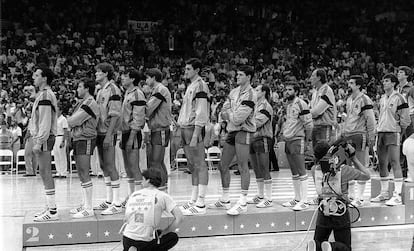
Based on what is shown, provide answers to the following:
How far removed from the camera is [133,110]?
7.74 m

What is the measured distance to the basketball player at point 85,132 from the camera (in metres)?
7.35

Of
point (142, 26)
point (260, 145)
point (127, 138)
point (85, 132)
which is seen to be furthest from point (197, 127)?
point (142, 26)

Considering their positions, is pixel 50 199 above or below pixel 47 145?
below

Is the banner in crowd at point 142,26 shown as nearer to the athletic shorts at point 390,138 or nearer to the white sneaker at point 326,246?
the athletic shorts at point 390,138

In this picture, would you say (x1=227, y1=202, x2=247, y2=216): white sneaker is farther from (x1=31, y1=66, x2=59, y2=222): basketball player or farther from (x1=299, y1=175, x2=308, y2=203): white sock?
(x1=31, y1=66, x2=59, y2=222): basketball player

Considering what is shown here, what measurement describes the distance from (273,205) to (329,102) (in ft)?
5.31

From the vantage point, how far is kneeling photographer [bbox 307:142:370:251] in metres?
5.62

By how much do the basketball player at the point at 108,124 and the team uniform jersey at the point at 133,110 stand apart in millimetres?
150

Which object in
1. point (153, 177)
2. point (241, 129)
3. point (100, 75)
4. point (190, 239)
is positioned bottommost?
point (190, 239)

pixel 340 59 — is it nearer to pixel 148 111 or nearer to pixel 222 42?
pixel 222 42

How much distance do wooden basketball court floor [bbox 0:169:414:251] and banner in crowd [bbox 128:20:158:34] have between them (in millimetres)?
12559

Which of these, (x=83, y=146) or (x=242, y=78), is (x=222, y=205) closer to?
(x=242, y=78)

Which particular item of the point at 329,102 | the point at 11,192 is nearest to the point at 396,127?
the point at 329,102

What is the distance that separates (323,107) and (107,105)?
2932 millimetres
